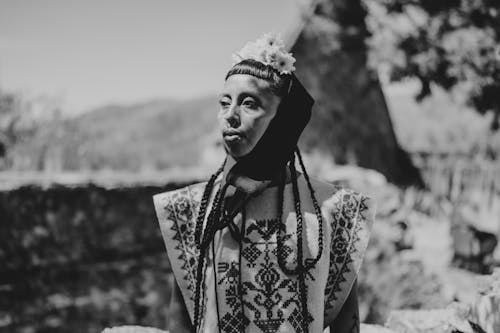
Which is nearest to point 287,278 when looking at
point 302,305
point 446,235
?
point 302,305

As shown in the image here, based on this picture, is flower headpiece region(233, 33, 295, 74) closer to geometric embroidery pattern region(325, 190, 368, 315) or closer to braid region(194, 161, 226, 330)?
braid region(194, 161, 226, 330)

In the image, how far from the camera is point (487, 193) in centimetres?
879

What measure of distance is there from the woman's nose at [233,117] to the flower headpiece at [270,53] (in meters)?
0.19

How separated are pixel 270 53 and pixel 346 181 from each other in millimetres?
4844

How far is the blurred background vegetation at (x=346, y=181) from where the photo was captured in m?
4.31

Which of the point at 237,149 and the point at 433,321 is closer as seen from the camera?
the point at 237,149

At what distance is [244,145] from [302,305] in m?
0.55

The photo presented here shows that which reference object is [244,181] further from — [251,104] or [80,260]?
[80,260]

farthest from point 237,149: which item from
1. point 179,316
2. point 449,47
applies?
point 449,47

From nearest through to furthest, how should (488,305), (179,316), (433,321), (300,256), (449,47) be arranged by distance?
(300,256)
(179,316)
(488,305)
(433,321)
(449,47)

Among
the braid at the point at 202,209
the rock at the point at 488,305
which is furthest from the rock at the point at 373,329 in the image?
the braid at the point at 202,209

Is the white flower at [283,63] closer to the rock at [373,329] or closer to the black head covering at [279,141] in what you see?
the black head covering at [279,141]

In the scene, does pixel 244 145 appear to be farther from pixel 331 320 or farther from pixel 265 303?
pixel 331 320

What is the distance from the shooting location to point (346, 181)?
20.6ft
